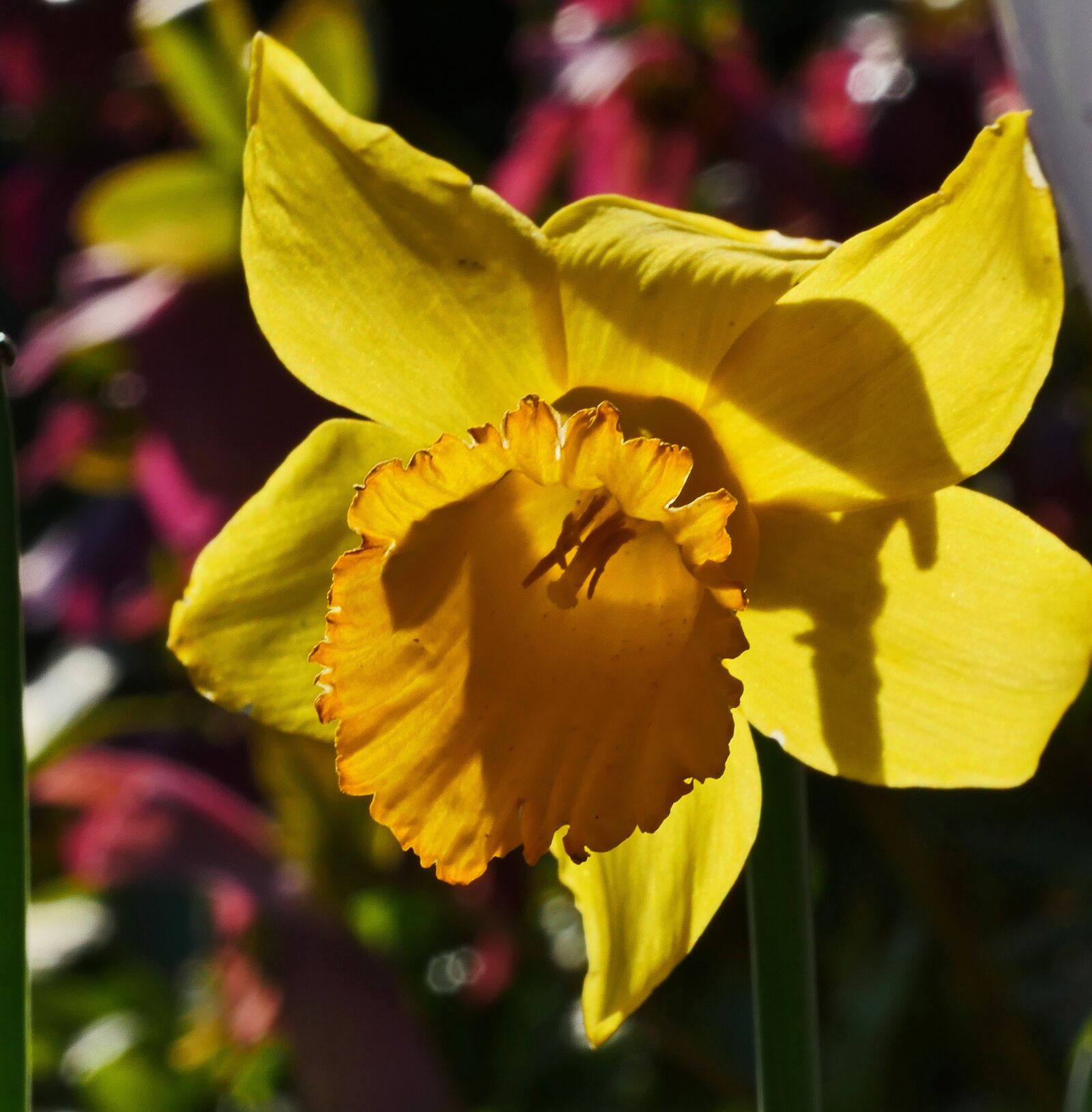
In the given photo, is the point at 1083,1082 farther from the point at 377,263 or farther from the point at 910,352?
the point at 377,263

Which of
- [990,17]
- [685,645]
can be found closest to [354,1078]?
[685,645]

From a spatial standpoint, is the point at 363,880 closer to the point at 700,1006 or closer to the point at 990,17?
the point at 700,1006

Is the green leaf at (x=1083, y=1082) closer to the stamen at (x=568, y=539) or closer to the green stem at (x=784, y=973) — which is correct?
the green stem at (x=784, y=973)

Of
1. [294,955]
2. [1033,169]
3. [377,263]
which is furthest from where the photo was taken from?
[294,955]

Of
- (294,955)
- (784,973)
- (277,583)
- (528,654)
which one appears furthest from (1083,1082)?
(294,955)

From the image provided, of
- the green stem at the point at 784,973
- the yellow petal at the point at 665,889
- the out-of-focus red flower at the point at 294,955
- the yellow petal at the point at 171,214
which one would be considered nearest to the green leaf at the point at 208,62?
the yellow petal at the point at 171,214

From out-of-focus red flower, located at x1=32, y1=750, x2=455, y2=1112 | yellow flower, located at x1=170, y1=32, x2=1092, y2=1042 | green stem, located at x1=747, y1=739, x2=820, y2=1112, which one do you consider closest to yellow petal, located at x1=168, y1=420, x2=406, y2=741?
yellow flower, located at x1=170, y1=32, x2=1092, y2=1042
